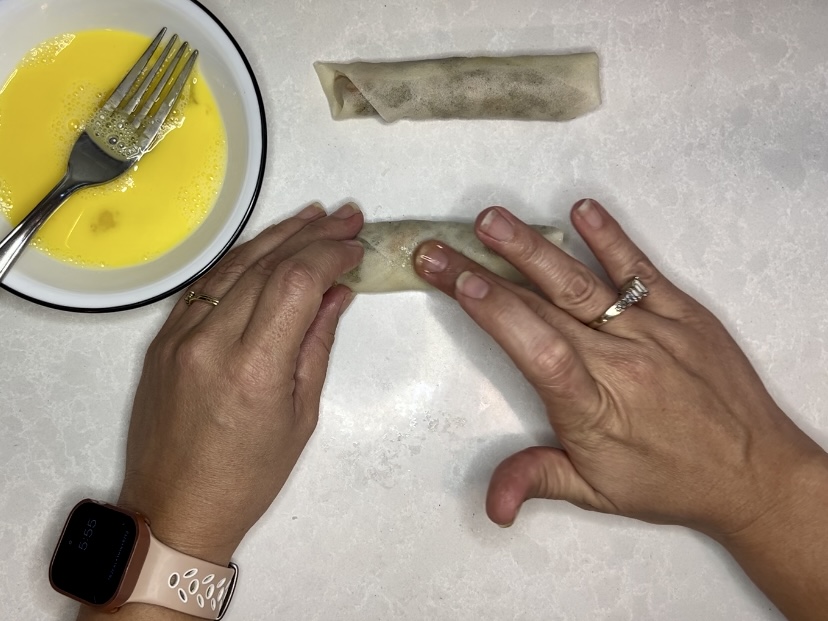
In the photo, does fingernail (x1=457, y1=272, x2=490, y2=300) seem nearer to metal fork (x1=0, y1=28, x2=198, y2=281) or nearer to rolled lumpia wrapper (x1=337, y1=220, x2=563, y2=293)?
rolled lumpia wrapper (x1=337, y1=220, x2=563, y2=293)

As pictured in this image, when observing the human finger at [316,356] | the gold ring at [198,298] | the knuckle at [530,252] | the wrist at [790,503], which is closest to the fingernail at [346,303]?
the human finger at [316,356]

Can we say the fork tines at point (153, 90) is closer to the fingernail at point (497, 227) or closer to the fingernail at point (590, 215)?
the fingernail at point (497, 227)

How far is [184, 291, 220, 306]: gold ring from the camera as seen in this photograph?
120 cm

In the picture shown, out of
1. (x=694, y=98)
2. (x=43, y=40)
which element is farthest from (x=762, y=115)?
(x=43, y=40)

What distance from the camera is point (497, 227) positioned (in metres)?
1.13

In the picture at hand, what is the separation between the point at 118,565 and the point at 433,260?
0.78 m

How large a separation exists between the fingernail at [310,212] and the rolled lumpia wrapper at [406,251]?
106 millimetres

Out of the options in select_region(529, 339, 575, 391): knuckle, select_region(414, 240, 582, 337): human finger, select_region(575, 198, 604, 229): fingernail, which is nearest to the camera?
select_region(529, 339, 575, 391): knuckle

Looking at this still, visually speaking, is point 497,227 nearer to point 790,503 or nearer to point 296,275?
point 296,275

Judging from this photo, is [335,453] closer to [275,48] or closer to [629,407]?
[629,407]

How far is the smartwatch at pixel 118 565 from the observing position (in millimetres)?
1029

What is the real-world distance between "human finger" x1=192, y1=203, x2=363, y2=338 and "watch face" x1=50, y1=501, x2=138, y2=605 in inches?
14.9

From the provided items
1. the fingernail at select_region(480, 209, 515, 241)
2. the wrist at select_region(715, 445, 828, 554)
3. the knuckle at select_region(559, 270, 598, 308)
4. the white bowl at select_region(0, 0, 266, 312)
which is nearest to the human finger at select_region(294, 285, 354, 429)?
the white bowl at select_region(0, 0, 266, 312)

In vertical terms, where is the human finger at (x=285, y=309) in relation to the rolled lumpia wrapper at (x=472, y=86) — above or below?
below
